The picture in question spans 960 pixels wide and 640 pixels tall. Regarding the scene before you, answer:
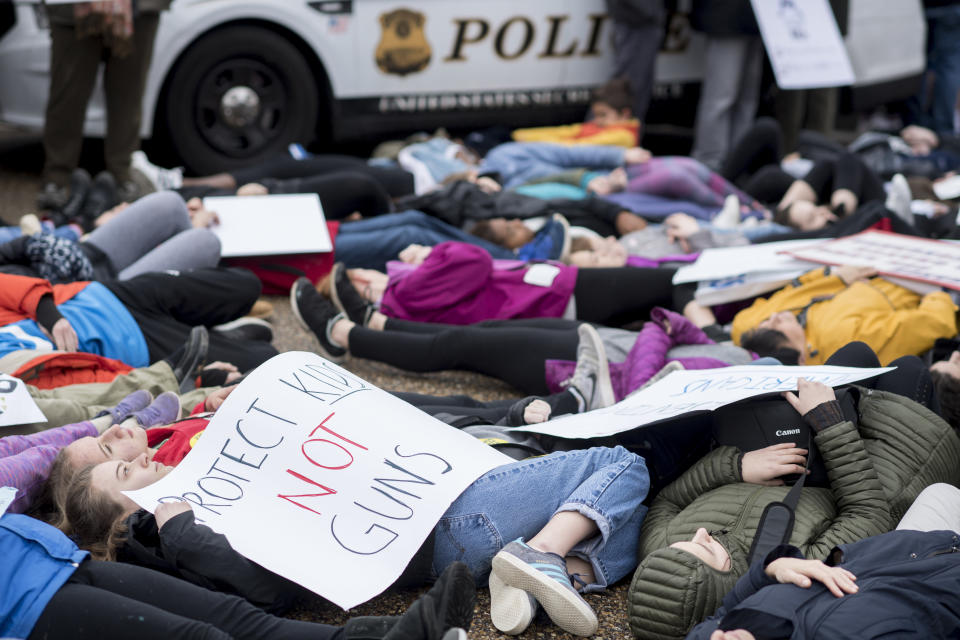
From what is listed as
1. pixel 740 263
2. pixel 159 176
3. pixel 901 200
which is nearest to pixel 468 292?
pixel 740 263

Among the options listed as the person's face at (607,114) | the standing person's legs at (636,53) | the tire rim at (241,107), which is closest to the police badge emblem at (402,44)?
the tire rim at (241,107)

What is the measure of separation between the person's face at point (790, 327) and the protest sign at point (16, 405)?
2375 mm

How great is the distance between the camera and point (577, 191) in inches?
224

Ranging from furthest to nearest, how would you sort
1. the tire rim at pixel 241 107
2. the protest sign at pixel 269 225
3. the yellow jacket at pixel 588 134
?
the yellow jacket at pixel 588 134 < the tire rim at pixel 241 107 < the protest sign at pixel 269 225

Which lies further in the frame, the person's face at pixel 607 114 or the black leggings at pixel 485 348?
the person's face at pixel 607 114

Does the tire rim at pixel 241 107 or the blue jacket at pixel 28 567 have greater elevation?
the tire rim at pixel 241 107

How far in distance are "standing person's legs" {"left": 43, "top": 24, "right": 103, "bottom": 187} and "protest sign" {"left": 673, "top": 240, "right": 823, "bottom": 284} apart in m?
3.34

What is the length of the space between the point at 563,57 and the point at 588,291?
3008mm

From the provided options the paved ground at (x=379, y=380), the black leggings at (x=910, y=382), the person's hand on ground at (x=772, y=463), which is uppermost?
the black leggings at (x=910, y=382)

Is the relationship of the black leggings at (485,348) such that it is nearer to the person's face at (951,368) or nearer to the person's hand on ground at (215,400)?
the person's hand on ground at (215,400)

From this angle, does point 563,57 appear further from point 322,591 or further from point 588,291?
point 322,591

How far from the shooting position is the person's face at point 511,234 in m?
4.85

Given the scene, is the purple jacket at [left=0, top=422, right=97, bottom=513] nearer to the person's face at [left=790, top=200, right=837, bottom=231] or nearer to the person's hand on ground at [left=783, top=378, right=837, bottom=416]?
the person's hand on ground at [left=783, top=378, right=837, bottom=416]

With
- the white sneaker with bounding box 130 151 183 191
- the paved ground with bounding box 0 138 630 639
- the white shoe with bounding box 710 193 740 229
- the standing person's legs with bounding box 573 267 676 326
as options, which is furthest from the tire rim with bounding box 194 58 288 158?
the standing person's legs with bounding box 573 267 676 326
